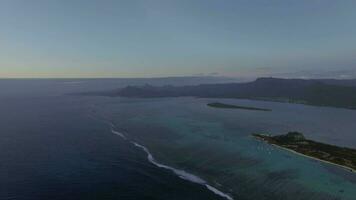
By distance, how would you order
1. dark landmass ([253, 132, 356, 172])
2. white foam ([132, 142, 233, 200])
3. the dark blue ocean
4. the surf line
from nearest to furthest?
white foam ([132, 142, 233, 200]) → the surf line → the dark blue ocean → dark landmass ([253, 132, 356, 172])

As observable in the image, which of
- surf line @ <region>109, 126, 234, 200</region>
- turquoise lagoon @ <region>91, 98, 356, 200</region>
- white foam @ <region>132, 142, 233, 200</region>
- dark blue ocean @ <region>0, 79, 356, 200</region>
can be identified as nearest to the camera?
white foam @ <region>132, 142, 233, 200</region>

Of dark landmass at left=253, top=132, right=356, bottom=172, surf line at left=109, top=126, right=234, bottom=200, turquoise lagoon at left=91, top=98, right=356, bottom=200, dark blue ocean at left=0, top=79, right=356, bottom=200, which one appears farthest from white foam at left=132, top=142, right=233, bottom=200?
dark landmass at left=253, top=132, right=356, bottom=172

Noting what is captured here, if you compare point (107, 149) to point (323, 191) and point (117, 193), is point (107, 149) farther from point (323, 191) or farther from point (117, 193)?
point (323, 191)

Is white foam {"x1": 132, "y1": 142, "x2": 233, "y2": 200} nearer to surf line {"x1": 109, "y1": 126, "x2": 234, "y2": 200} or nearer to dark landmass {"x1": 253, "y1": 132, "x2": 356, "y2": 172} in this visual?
surf line {"x1": 109, "y1": 126, "x2": 234, "y2": 200}

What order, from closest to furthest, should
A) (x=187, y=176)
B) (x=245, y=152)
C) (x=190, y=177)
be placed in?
(x=190, y=177) < (x=187, y=176) < (x=245, y=152)

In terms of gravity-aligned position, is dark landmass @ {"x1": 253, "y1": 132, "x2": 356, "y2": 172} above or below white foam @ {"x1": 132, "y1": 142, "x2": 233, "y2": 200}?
above

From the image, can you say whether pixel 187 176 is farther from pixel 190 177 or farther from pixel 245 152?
pixel 245 152

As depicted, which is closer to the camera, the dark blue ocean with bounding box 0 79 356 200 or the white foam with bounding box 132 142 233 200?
the white foam with bounding box 132 142 233 200

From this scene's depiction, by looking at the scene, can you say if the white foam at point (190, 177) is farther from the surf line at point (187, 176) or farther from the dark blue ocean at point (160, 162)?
the dark blue ocean at point (160, 162)

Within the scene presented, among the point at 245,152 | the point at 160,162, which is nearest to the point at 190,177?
the point at 160,162

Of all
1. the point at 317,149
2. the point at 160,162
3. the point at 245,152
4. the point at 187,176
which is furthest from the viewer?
the point at 317,149
